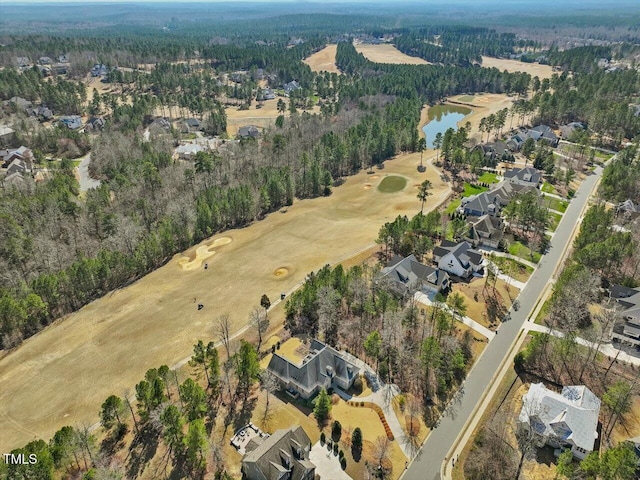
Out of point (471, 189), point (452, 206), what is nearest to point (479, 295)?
point (452, 206)

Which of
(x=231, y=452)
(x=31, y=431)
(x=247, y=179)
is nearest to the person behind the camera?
(x=231, y=452)

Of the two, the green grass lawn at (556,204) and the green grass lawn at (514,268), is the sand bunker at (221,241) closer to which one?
the green grass lawn at (514,268)

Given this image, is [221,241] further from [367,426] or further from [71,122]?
[71,122]

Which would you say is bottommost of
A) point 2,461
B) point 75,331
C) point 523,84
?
point 75,331

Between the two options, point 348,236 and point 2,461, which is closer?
point 2,461

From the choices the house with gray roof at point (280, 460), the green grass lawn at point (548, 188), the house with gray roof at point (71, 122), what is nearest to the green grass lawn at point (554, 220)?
the green grass lawn at point (548, 188)

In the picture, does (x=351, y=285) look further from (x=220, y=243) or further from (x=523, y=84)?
(x=523, y=84)

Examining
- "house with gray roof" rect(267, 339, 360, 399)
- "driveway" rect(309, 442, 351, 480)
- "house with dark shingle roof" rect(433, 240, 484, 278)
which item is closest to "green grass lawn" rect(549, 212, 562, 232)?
"house with dark shingle roof" rect(433, 240, 484, 278)

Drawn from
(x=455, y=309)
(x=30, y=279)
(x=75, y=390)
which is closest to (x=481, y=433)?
(x=455, y=309)
